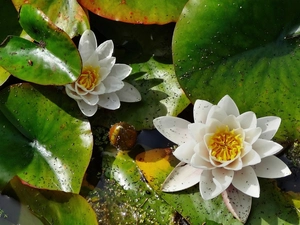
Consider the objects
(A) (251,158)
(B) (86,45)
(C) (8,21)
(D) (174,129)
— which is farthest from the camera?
(C) (8,21)

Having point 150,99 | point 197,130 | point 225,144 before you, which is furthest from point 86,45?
point 225,144

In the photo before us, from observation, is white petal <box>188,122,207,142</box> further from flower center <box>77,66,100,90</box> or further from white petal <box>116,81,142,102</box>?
flower center <box>77,66,100,90</box>

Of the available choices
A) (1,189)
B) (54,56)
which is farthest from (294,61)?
(1,189)

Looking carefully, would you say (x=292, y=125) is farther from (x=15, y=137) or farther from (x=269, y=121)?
(x=15, y=137)

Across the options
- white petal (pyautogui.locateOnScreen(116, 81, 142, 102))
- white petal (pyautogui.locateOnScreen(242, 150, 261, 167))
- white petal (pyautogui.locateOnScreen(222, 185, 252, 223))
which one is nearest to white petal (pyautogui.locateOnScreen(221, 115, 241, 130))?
white petal (pyautogui.locateOnScreen(242, 150, 261, 167))

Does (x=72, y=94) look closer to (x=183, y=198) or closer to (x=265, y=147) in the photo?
(x=183, y=198)

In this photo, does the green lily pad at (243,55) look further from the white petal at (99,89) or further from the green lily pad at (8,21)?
the green lily pad at (8,21)
